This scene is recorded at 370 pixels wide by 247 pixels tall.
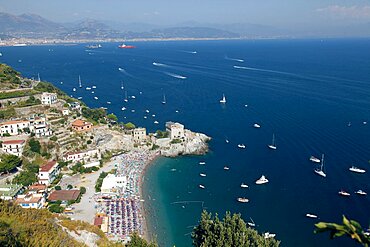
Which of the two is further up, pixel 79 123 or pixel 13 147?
pixel 79 123

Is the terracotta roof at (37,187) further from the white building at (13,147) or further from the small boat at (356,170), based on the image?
the small boat at (356,170)

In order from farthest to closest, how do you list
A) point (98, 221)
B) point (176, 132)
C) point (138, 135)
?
point (138, 135) < point (176, 132) < point (98, 221)

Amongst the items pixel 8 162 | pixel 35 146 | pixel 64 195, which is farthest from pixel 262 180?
pixel 8 162

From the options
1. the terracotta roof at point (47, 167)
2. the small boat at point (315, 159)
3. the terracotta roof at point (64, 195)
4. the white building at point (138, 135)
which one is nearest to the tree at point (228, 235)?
the terracotta roof at point (64, 195)

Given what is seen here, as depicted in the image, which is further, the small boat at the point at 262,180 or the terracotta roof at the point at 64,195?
the small boat at the point at 262,180

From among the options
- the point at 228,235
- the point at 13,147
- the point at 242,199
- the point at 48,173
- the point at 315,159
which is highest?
the point at 228,235

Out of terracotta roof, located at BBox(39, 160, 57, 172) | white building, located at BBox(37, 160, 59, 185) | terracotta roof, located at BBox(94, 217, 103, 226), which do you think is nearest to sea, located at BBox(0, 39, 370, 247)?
terracotta roof, located at BBox(94, 217, 103, 226)

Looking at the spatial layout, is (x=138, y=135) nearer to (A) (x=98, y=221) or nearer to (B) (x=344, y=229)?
(A) (x=98, y=221)
